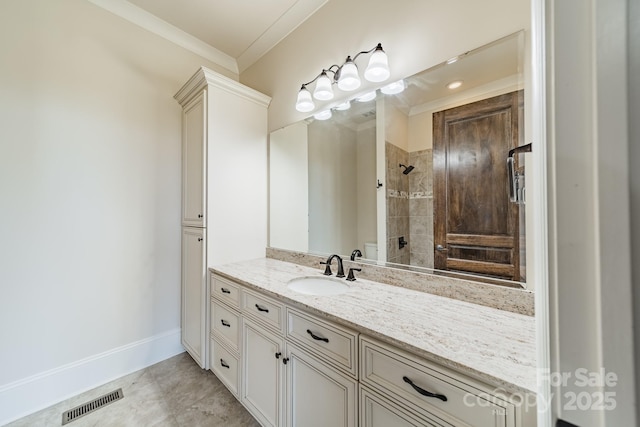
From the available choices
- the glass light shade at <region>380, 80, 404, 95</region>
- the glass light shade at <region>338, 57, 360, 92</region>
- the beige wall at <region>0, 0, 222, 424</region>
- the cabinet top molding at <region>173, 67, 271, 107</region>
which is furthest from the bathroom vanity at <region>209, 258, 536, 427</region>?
the cabinet top molding at <region>173, 67, 271, 107</region>

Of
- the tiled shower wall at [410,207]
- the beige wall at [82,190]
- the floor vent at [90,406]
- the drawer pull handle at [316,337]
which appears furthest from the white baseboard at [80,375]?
the tiled shower wall at [410,207]

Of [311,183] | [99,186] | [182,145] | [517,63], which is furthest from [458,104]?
[99,186]

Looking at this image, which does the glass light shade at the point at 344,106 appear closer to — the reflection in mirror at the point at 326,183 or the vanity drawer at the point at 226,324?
the reflection in mirror at the point at 326,183

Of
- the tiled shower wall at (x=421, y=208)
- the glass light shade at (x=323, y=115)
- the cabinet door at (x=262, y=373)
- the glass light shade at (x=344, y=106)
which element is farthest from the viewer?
the glass light shade at (x=323, y=115)

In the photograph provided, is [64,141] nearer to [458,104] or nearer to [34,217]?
[34,217]

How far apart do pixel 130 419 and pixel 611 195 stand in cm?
223

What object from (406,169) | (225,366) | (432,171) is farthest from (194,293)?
(432,171)

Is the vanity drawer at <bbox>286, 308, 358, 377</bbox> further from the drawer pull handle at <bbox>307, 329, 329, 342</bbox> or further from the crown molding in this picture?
the crown molding

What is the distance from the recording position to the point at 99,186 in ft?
5.76

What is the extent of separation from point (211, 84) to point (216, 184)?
729 millimetres

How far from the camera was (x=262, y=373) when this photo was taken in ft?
4.30

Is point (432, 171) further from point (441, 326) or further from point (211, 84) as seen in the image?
point (211, 84)

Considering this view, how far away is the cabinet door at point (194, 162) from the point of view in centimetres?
182

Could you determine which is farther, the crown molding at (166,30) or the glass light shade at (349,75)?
the crown molding at (166,30)
